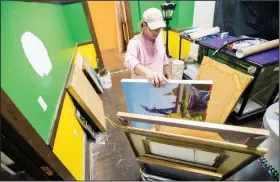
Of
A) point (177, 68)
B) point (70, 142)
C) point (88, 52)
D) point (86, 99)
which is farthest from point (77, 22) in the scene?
point (70, 142)

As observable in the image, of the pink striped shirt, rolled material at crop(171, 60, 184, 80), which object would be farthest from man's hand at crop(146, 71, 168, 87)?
rolled material at crop(171, 60, 184, 80)

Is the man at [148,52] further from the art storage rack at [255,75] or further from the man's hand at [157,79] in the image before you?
the art storage rack at [255,75]

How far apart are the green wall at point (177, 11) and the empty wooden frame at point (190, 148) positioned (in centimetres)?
249

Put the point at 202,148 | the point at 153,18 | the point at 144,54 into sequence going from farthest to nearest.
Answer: the point at 144,54, the point at 153,18, the point at 202,148

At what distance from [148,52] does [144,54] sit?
0.15 feet

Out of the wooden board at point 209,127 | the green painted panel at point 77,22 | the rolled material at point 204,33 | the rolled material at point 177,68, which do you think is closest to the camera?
the wooden board at point 209,127

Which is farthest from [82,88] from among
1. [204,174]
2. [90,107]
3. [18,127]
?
[204,174]

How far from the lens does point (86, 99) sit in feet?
5.37

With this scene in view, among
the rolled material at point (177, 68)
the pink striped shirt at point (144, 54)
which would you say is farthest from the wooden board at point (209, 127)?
the rolled material at point (177, 68)

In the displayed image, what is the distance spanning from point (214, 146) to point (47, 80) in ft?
4.10

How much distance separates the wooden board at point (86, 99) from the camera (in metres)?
1.49

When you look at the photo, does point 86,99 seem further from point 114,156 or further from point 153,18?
point 153,18

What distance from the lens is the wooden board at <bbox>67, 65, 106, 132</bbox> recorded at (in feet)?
4.89

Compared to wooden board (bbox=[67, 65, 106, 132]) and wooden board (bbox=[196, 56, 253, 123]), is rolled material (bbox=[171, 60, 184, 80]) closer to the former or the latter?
wooden board (bbox=[196, 56, 253, 123])
